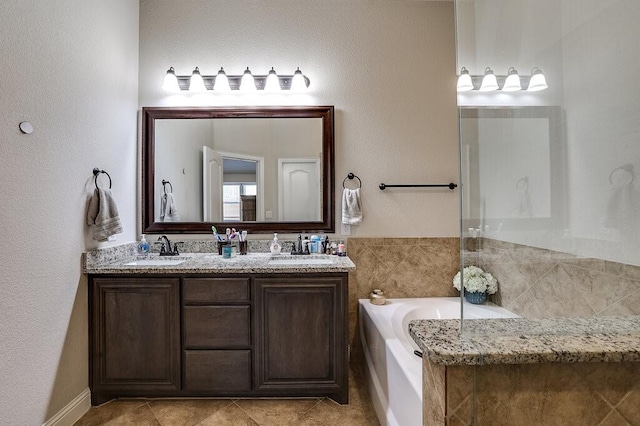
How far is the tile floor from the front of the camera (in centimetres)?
179

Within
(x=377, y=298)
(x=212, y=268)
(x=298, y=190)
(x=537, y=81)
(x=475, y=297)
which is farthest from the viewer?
(x=298, y=190)

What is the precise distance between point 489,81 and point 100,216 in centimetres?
221

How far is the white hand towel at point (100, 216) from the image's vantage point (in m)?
1.93

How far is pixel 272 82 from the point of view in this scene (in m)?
2.44

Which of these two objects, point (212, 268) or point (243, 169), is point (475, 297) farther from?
point (243, 169)

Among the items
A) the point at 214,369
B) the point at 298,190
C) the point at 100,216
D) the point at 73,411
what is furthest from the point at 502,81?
the point at 73,411

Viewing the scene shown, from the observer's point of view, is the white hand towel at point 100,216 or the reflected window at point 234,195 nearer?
the white hand towel at point 100,216

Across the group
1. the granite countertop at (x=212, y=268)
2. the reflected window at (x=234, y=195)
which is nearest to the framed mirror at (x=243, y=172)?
the reflected window at (x=234, y=195)

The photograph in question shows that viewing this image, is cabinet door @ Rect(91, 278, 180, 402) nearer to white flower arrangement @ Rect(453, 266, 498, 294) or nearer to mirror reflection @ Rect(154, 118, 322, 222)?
mirror reflection @ Rect(154, 118, 322, 222)

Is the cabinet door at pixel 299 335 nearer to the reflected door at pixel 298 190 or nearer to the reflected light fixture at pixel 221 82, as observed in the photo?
the reflected door at pixel 298 190

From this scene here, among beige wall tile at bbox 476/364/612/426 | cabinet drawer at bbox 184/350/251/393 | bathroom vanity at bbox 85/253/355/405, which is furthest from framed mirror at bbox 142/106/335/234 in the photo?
beige wall tile at bbox 476/364/612/426

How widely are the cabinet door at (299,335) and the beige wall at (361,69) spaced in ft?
2.47

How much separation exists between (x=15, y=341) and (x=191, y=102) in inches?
74.2

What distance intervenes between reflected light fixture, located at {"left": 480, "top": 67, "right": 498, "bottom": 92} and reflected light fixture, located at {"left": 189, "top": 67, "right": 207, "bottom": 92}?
2.05 m
